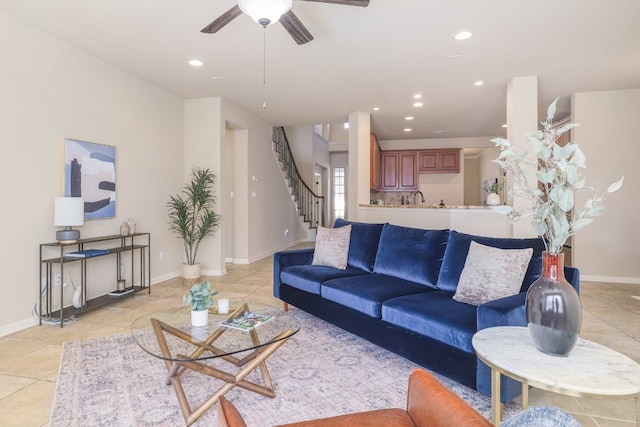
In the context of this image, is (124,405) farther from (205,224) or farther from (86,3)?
(205,224)

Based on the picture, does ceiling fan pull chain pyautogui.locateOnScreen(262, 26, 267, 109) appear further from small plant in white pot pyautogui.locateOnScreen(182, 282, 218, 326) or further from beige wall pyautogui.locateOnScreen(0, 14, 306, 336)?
small plant in white pot pyautogui.locateOnScreen(182, 282, 218, 326)

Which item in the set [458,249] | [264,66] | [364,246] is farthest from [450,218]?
[264,66]

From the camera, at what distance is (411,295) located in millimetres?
2686

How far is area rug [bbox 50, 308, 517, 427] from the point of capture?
1.95 meters

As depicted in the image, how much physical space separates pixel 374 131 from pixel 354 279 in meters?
5.33

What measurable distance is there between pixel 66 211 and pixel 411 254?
3.20 metres

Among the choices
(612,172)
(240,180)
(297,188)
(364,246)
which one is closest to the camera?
(364,246)

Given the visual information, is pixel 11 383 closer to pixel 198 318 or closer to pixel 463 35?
pixel 198 318

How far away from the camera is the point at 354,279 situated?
3160mm

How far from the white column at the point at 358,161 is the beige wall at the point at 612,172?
10.1 feet

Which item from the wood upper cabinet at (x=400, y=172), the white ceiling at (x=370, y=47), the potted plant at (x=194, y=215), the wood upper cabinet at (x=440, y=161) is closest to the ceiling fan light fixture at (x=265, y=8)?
the white ceiling at (x=370, y=47)

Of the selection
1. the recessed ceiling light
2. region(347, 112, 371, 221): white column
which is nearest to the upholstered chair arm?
Result: the recessed ceiling light

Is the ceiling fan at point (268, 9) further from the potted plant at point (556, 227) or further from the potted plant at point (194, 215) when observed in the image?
the potted plant at point (194, 215)

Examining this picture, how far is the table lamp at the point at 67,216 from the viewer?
334 centimetres
